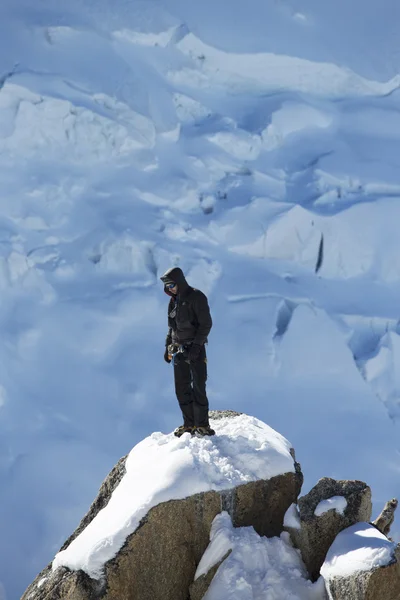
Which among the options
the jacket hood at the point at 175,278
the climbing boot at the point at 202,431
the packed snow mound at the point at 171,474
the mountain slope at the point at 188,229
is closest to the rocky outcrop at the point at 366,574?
the packed snow mound at the point at 171,474

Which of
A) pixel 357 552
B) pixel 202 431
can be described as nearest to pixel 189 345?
pixel 202 431

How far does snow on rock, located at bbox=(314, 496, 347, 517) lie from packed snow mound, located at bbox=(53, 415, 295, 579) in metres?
0.45

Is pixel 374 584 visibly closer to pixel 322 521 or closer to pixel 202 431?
pixel 322 521

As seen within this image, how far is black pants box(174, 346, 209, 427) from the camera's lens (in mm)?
6043

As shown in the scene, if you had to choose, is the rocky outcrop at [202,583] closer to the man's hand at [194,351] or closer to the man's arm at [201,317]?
the man's hand at [194,351]

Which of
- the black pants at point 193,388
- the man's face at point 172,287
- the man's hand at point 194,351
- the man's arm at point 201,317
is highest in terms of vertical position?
the man's face at point 172,287

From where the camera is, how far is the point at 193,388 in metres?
6.05

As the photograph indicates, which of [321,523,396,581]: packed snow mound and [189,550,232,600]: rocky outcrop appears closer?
[321,523,396,581]: packed snow mound

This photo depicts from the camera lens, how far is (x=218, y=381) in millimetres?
15961

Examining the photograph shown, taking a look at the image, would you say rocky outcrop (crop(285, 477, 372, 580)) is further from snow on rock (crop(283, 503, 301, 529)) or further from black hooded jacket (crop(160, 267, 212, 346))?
black hooded jacket (crop(160, 267, 212, 346))

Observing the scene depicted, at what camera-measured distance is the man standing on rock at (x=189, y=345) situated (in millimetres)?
5984

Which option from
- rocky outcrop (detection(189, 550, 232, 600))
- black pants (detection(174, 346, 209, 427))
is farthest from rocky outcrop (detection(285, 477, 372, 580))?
black pants (detection(174, 346, 209, 427))

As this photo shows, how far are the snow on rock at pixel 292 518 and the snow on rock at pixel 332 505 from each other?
7.7 inches

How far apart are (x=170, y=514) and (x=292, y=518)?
85 centimetres
